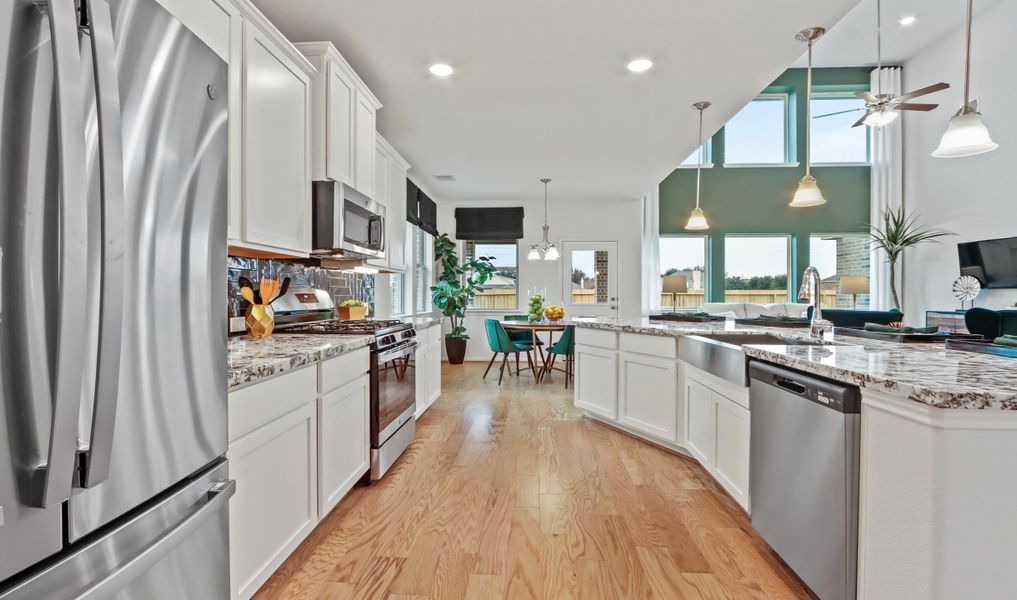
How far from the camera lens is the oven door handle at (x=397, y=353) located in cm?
260

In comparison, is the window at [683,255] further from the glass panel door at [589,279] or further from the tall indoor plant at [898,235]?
the tall indoor plant at [898,235]

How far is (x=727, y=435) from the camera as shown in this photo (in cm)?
232

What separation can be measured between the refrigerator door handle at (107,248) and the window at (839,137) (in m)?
9.13

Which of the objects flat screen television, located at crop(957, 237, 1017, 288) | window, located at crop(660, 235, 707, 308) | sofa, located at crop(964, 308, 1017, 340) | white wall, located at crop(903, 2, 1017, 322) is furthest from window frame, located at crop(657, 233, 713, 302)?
sofa, located at crop(964, 308, 1017, 340)

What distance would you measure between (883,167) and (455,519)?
334 inches

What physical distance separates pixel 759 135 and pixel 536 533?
7967 mm

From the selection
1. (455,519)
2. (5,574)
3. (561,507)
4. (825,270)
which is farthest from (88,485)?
(825,270)

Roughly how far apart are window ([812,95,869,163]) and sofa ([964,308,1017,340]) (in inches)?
222

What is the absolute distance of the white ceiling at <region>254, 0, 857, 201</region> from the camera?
2330 millimetres

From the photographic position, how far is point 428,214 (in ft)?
21.0

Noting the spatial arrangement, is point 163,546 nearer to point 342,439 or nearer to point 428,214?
point 342,439

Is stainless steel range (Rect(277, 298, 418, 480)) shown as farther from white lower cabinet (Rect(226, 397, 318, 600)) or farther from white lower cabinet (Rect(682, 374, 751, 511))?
white lower cabinet (Rect(682, 374, 751, 511))

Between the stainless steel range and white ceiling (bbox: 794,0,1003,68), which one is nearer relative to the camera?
the stainless steel range

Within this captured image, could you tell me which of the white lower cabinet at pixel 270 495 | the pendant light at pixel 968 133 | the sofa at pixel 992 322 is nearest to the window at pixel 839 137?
the sofa at pixel 992 322
